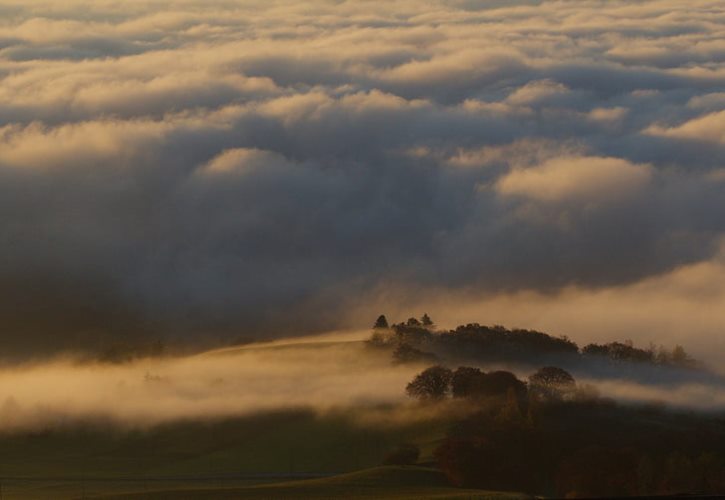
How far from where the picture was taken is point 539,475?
5177 inches

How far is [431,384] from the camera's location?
180 meters

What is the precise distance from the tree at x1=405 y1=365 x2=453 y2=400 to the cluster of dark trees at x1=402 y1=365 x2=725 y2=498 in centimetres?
37

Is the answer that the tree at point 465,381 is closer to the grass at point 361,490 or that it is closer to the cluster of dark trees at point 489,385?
the cluster of dark trees at point 489,385

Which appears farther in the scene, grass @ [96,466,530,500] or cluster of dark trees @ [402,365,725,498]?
cluster of dark trees @ [402,365,725,498]

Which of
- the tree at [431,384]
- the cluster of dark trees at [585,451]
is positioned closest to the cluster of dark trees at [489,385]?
the tree at [431,384]

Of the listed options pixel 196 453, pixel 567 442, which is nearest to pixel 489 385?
pixel 196 453

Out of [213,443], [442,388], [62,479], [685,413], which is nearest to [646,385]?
[685,413]

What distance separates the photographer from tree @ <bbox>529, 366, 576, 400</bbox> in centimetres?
16812

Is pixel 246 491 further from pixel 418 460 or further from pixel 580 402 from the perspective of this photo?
pixel 580 402

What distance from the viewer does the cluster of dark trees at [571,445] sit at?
13112 cm

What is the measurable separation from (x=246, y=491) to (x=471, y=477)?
78.0 feet

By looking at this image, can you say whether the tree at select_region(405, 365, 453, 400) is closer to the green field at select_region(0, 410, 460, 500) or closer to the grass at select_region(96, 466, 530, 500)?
the green field at select_region(0, 410, 460, 500)

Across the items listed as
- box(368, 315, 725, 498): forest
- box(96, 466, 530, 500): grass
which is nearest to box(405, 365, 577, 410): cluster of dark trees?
box(368, 315, 725, 498): forest

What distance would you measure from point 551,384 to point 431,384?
1638 cm
